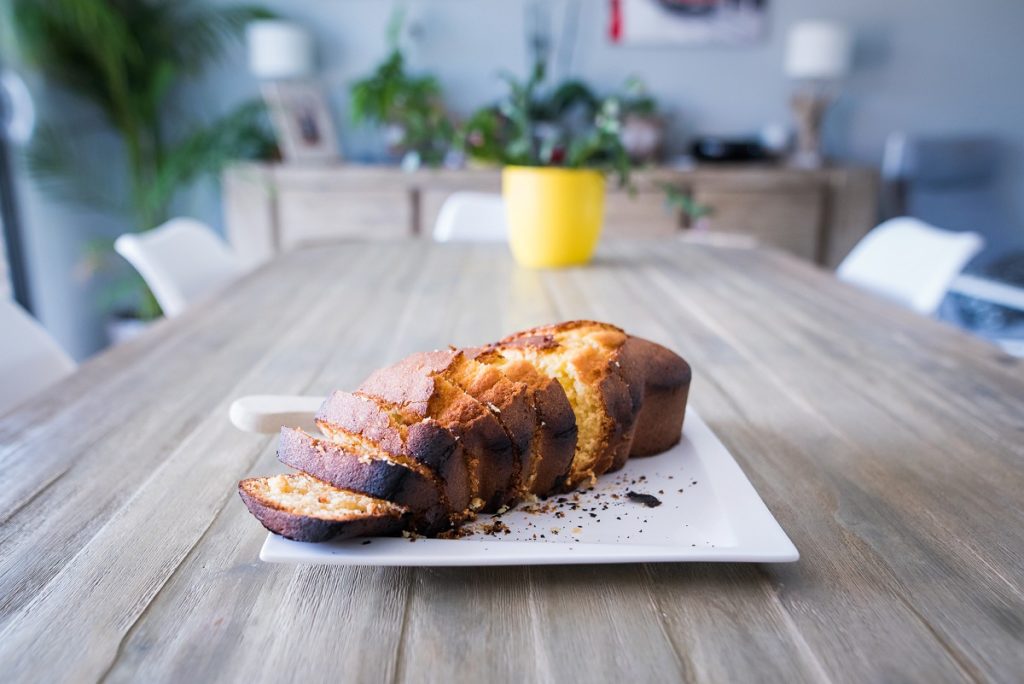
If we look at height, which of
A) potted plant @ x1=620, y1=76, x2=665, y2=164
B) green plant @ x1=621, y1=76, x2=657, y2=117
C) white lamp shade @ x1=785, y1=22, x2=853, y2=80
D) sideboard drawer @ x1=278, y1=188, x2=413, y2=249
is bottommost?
sideboard drawer @ x1=278, y1=188, x2=413, y2=249

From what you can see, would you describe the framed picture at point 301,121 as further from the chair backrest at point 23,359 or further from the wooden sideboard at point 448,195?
the chair backrest at point 23,359

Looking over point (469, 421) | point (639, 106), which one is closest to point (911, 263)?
point (469, 421)

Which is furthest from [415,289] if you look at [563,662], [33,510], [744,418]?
[563,662]

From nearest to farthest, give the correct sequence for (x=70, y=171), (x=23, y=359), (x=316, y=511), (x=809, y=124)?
(x=316, y=511) → (x=23, y=359) → (x=70, y=171) → (x=809, y=124)

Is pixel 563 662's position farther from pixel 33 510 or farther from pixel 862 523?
pixel 33 510

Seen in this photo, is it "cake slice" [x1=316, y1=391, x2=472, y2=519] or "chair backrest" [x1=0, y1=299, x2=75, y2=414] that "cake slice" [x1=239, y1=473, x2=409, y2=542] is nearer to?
"cake slice" [x1=316, y1=391, x2=472, y2=519]

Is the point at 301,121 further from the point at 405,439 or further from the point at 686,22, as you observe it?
the point at 405,439

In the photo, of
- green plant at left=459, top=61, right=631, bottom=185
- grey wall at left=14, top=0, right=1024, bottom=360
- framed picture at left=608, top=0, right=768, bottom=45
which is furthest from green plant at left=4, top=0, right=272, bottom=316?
green plant at left=459, top=61, right=631, bottom=185
